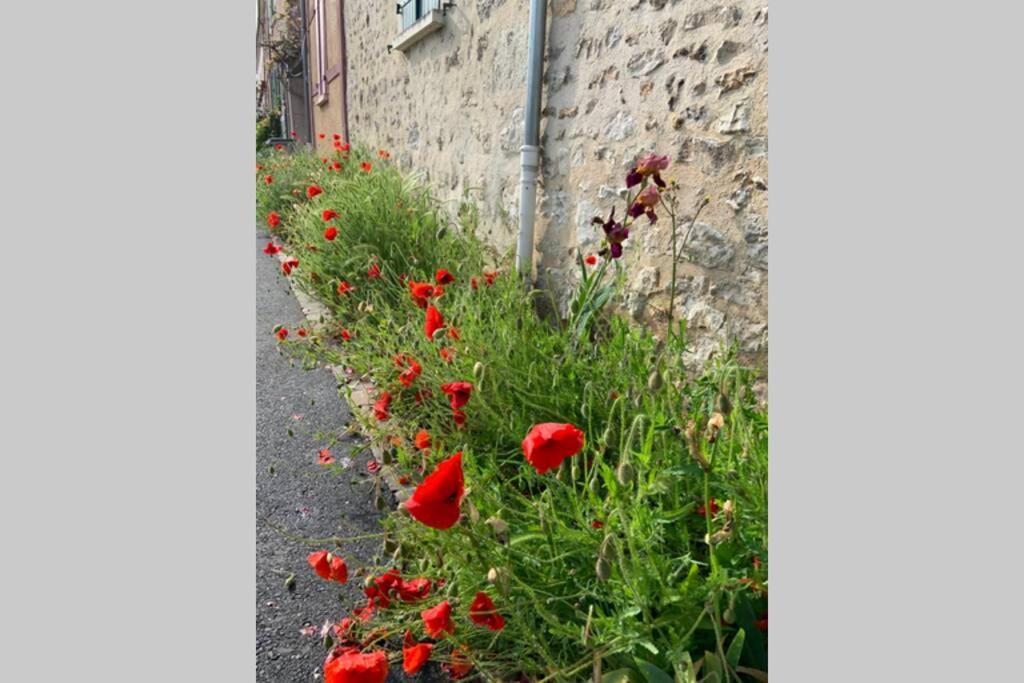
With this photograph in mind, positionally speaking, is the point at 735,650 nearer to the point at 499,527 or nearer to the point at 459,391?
the point at 499,527

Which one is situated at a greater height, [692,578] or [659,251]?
[659,251]

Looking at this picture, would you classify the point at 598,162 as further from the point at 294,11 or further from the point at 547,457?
the point at 294,11

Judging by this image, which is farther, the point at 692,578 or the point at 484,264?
the point at 484,264

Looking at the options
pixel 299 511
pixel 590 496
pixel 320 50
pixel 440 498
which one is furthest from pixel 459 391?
pixel 320 50

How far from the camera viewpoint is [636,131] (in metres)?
2.63

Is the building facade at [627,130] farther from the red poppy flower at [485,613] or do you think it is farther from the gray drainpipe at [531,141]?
the red poppy flower at [485,613]

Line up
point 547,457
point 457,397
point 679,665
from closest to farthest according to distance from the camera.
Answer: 1. point 679,665
2. point 547,457
3. point 457,397

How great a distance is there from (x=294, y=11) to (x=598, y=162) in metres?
12.0

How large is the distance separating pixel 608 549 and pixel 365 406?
80.0 inches

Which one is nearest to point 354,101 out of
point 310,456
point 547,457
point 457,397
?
point 310,456

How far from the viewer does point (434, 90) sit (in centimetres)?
486

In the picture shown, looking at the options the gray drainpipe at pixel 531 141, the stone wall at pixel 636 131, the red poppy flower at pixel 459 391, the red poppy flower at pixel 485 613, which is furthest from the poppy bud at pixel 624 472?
the gray drainpipe at pixel 531 141

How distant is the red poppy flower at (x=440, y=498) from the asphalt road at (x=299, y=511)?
0.54 metres

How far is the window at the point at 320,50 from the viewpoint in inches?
356
